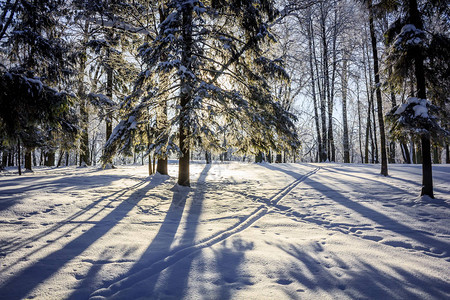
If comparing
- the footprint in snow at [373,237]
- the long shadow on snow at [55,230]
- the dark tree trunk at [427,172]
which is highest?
the dark tree trunk at [427,172]

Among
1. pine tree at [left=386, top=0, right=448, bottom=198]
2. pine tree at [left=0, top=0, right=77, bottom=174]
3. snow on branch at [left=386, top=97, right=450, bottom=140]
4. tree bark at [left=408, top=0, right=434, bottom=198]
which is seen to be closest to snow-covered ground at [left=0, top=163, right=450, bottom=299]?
tree bark at [left=408, top=0, right=434, bottom=198]

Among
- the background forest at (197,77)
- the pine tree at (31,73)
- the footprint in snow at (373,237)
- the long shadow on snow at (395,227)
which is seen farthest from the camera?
the background forest at (197,77)

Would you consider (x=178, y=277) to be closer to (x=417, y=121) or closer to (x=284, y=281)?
(x=284, y=281)

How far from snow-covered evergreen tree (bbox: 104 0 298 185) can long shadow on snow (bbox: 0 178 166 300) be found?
11.9ft

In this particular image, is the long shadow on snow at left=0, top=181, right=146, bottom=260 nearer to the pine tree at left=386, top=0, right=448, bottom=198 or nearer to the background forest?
the background forest

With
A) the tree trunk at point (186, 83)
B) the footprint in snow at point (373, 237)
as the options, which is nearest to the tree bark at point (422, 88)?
the footprint in snow at point (373, 237)

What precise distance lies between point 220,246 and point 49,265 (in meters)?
2.51

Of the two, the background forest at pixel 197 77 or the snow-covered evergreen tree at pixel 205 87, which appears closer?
the background forest at pixel 197 77

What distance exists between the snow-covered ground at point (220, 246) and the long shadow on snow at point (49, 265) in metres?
0.02

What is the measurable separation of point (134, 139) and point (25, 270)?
230 inches

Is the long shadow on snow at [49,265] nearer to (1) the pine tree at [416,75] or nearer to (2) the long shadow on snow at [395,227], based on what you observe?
(2) the long shadow on snow at [395,227]

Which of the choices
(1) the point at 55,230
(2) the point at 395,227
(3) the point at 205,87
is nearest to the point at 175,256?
(1) the point at 55,230

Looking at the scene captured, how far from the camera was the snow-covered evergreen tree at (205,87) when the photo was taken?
7.40 m

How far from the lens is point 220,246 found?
4121 mm
